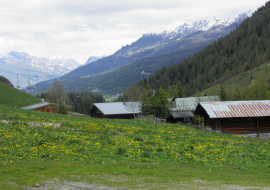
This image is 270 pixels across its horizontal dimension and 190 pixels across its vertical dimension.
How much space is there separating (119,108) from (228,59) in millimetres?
124615

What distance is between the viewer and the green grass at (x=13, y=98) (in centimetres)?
Answer: 8456

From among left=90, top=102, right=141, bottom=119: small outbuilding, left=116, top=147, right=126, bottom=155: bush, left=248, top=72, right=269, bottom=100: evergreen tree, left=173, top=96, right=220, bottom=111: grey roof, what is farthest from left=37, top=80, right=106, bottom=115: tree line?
left=116, top=147, right=126, bottom=155: bush

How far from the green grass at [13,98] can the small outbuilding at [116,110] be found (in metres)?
29.2

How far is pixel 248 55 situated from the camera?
526 feet

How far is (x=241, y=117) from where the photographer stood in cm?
4191

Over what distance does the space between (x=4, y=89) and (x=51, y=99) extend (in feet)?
183

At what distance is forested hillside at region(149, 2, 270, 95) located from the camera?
154625 millimetres

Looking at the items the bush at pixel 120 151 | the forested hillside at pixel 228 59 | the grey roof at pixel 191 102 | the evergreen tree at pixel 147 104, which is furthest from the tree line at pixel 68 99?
the bush at pixel 120 151

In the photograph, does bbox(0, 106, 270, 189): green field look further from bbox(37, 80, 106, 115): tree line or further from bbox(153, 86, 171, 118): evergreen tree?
bbox(37, 80, 106, 115): tree line

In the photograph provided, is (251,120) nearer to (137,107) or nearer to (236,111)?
(236,111)

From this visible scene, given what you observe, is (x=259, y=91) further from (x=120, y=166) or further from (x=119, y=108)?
(x=120, y=166)

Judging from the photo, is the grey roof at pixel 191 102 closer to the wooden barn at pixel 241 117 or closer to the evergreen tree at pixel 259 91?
the evergreen tree at pixel 259 91

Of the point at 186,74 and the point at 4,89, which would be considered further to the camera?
the point at 186,74

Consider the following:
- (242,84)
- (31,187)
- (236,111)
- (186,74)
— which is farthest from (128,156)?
(186,74)
